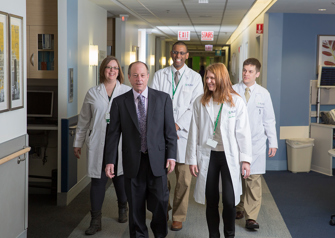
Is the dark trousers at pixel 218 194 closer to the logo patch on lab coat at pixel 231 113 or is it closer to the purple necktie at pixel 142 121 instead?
the logo patch on lab coat at pixel 231 113

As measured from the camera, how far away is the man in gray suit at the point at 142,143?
3758 millimetres

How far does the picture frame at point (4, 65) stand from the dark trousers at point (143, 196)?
120 cm

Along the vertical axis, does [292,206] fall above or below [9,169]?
below

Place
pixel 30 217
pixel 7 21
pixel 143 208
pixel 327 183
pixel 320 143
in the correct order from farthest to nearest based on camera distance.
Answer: pixel 320 143
pixel 327 183
pixel 30 217
pixel 143 208
pixel 7 21

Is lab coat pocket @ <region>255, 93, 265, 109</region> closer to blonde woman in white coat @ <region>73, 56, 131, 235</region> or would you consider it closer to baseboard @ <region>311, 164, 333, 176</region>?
blonde woman in white coat @ <region>73, 56, 131, 235</region>

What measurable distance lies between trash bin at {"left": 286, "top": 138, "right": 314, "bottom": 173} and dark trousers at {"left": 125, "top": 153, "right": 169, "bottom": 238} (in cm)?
449

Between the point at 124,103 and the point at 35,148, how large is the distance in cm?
313

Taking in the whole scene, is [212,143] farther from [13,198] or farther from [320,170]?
[320,170]

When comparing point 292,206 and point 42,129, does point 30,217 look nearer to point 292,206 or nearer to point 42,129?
point 42,129

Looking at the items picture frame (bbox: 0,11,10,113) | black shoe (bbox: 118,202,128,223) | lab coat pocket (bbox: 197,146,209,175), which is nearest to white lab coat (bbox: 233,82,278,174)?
lab coat pocket (bbox: 197,146,209,175)

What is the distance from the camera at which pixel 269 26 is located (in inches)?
317

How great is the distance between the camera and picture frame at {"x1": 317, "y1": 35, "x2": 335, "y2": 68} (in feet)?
26.7

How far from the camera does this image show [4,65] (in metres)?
3.70

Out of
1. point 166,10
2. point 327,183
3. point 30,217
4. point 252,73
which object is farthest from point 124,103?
point 166,10
